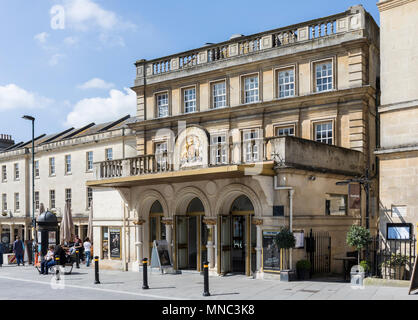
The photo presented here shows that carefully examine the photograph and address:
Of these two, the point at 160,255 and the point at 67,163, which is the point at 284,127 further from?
the point at 67,163

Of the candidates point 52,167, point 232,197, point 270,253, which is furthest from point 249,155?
point 52,167

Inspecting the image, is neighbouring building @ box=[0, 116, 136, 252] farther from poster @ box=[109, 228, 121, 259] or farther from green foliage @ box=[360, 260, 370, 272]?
green foliage @ box=[360, 260, 370, 272]

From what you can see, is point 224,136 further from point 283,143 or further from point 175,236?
point 283,143

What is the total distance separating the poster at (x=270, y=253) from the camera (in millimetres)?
18672

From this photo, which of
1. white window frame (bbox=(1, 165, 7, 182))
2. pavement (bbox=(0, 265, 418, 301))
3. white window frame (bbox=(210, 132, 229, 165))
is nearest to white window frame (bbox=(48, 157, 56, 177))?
white window frame (bbox=(1, 165, 7, 182))

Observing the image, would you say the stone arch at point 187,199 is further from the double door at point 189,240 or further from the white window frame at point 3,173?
the white window frame at point 3,173

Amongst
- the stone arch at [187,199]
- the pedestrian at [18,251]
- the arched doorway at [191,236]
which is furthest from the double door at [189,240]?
the pedestrian at [18,251]

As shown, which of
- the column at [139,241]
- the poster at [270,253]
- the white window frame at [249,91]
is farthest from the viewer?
the white window frame at [249,91]

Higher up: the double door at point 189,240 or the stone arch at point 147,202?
the stone arch at point 147,202

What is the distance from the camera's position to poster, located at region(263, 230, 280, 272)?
18672mm

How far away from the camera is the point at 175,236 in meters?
22.0

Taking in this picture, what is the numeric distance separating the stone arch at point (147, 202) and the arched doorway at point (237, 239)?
294 centimetres

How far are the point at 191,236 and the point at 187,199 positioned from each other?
5.76ft
